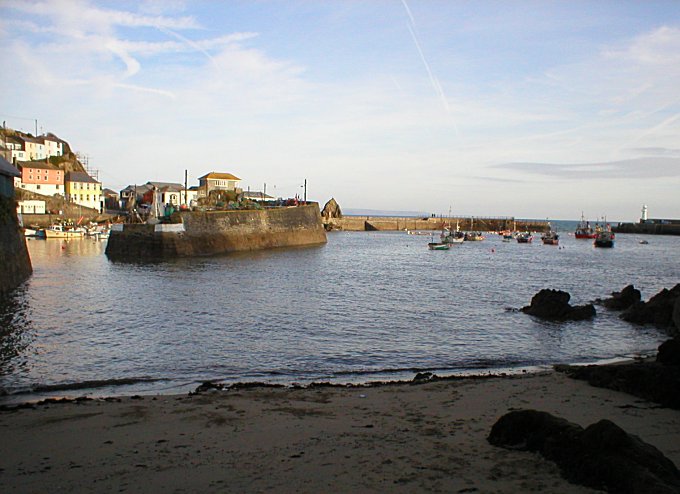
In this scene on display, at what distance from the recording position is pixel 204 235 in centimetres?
5078

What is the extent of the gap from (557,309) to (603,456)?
18.3 metres

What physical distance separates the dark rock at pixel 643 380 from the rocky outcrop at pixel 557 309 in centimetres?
1099

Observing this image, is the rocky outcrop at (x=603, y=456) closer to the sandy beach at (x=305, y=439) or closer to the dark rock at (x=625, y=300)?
the sandy beach at (x=305, y=439)

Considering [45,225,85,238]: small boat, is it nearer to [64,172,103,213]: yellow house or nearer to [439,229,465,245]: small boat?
[64,172,103,213]: yellow house

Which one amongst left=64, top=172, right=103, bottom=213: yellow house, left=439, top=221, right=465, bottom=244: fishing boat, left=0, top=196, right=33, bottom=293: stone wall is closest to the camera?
left=0, top=196, right=33, bottom=293: stone wall

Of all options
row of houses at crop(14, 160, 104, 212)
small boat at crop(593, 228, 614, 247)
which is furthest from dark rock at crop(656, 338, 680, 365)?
row of houses at crop(14, 160, 104, 212)

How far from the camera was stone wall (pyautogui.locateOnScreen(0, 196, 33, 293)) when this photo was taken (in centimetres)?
2611

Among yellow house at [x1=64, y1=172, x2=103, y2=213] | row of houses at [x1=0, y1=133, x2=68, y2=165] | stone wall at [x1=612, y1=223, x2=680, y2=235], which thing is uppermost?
row of houses at [x1=0, y1=133, x2=68, y2=165]

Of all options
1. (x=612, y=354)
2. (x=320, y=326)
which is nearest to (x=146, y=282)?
(x=320, y=326)

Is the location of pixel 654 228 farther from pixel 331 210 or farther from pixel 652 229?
pixel 331 210

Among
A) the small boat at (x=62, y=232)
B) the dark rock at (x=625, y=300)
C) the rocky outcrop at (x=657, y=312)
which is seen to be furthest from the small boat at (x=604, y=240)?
the small boat at (x=62, y=232)

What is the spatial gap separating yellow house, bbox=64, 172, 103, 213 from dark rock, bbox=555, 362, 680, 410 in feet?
306

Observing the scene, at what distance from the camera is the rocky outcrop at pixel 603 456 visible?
5.98 metres

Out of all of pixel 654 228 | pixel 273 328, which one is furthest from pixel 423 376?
pixel 654 228
